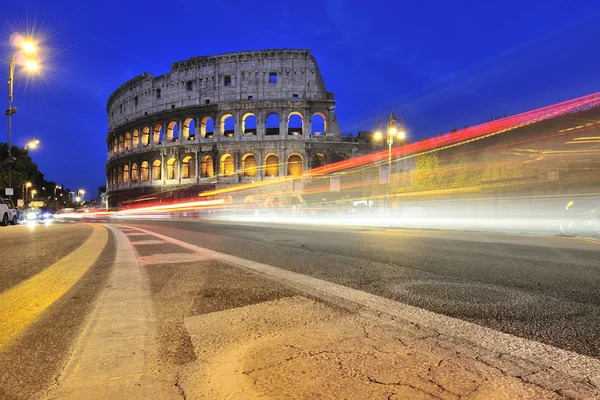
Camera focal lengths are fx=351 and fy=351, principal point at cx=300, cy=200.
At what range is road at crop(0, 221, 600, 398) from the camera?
205cm

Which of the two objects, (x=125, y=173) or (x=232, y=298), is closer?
(x=232, y=298)

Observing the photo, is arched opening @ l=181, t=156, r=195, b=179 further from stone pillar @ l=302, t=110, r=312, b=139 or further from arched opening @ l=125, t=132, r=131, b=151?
stone pillar @ l=302, t=110, r=312, b=139

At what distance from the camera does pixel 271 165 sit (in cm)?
4997

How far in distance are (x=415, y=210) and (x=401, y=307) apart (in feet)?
73.5

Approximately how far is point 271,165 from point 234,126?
8005mm

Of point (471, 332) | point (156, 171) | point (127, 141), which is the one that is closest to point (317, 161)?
point (156, 171)

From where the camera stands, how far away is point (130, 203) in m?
57.8

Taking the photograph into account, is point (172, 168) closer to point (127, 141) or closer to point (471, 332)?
point (127, 141)

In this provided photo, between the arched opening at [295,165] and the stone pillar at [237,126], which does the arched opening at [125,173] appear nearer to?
the stone pillar at [237,126]

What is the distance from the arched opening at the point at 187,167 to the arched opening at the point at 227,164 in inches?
207

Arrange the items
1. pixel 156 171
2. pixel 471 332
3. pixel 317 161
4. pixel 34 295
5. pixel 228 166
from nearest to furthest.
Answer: pixel 471 332 < pixel 34 295 < pixel 317 161 < pixel 228 166 < pixel 156 171

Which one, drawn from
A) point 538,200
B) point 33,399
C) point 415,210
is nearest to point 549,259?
point 33,399

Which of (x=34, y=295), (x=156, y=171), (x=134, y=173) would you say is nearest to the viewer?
(x=34, y=295)

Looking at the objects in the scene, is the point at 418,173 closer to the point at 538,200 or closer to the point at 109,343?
the point at 538,200
